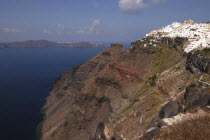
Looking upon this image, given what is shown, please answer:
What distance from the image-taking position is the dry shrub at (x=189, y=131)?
1550 cm

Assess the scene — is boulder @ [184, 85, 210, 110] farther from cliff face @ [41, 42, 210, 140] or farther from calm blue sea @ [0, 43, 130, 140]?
calm blue sea @ [0, 43, 130, 140]

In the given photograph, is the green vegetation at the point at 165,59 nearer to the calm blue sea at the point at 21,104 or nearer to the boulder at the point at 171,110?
the boulder at the point at 171,110

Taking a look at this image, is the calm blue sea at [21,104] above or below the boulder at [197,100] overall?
below

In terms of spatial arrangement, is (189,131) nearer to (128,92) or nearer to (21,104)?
(128,92)

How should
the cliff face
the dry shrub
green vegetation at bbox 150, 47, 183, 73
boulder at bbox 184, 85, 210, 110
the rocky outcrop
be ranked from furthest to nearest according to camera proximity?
green vegetation at bbox 150, 47, 183, 73 < the cliff face < the rocky outcrop < boulder at bbox 184, 85, 210, 110 < the dry shrub

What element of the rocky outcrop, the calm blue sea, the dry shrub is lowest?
the calm blue sea

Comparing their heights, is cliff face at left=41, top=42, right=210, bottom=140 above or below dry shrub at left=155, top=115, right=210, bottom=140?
below

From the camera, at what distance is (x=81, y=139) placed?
170 feet

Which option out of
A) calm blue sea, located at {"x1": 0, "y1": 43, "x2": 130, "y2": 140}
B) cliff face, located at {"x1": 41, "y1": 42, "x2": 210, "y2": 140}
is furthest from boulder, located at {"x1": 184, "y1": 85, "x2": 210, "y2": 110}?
calm blue sea, located at {"x1": 0, "y1": 43, "x2": 130, "y2": 140}

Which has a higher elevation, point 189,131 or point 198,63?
point 198,63

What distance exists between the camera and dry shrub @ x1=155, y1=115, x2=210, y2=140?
50.9 ft

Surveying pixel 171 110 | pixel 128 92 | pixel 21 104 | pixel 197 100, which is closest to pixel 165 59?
pixel 128 92

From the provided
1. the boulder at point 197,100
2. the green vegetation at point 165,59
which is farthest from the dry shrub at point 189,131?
the green vegetation at point 165,59

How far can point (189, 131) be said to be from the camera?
53.1 ft
